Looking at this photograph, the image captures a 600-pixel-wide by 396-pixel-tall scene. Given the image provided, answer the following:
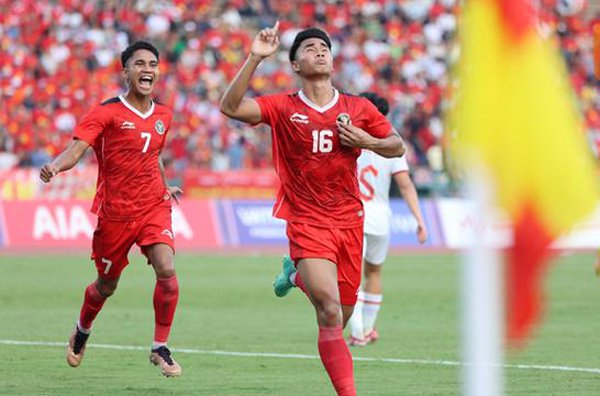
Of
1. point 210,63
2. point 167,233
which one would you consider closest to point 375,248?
point 167,233

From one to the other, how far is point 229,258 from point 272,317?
10302 mm

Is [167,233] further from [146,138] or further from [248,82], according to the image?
[248,82]

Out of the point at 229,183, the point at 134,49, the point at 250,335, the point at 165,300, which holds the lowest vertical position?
the point at 229,183

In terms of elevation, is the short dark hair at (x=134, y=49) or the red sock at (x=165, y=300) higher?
the short dark hair at (x=134, y=49)

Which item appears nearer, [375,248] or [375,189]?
[375,248]

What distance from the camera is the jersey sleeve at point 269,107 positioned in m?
9.74

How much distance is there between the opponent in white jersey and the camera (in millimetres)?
14500

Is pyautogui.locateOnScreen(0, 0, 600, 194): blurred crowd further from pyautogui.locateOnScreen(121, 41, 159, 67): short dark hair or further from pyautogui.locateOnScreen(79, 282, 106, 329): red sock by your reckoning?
pyautogui.locateOnScreen(121, 41, 159, 67): short dark hair

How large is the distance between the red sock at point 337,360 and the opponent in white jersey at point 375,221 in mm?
5012

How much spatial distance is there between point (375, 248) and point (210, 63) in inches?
951

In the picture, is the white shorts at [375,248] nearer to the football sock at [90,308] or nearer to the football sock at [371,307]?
the football sock at [371,307]

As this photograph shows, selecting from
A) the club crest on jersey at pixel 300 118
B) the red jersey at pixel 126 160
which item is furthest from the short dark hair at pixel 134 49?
the club crest on jersey at pixel 300 118

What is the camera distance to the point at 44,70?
37000 millimetres

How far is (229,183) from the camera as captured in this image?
3306cm
